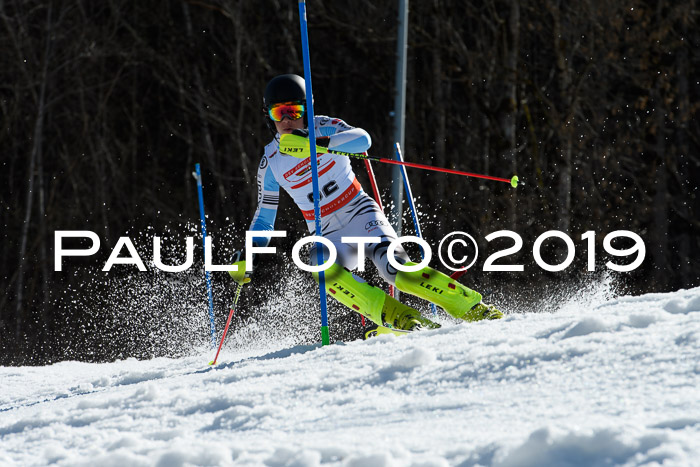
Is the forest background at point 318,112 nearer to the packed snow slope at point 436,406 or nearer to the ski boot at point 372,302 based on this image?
the ski boot at point 372,302

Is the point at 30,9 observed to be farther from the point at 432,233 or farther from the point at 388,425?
the point at 388,425

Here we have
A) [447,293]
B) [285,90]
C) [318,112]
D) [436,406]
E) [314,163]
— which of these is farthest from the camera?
[318,112]

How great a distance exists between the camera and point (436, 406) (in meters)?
2.44

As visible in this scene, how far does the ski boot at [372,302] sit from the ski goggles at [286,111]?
850mm

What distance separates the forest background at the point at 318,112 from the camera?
11.8 meters

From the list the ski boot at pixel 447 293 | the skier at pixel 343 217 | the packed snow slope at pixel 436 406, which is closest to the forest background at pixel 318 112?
the skier at pixel 343 217

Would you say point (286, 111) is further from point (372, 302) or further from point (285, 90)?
point (372, 302)

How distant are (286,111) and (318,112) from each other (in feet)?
29.9

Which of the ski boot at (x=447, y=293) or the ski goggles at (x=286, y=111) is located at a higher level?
the ski goggles at (x=286, y=111)

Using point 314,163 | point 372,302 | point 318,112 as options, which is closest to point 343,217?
point 314,163

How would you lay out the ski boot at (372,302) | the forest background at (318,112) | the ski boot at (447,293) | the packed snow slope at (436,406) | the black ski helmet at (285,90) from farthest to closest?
1. the forest background at (318,112)
2. the black ski helmet at (285,90)
3. the ski boot at (447,293)
4. the ski boot at (372,302)
5. the packed snow slope at (436,406)

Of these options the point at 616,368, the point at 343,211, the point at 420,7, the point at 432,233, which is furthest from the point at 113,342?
the point at 616,368

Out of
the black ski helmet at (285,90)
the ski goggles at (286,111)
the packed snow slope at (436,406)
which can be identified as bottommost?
the packed snow slope at (436,406)

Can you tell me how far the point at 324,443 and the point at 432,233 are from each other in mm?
10404
